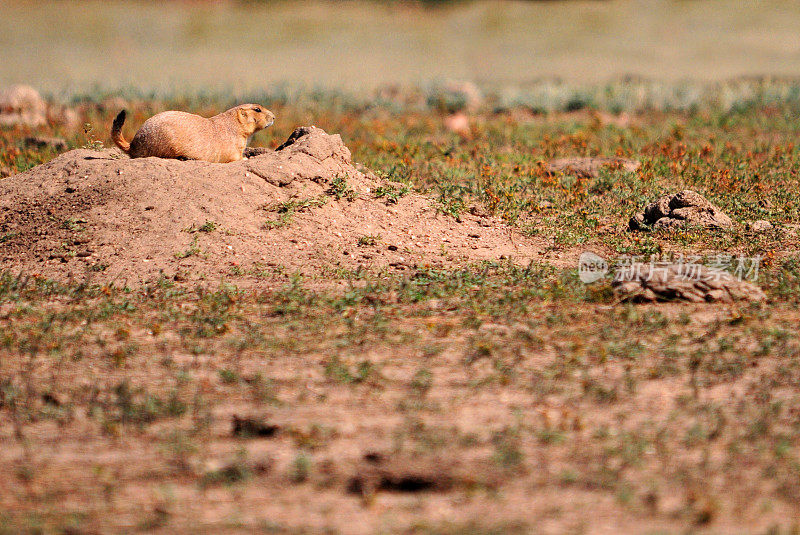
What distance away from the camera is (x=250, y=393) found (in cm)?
466

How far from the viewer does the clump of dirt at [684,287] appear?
20.1ft

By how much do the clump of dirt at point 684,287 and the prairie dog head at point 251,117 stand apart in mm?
4217

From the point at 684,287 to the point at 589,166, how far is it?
174 inches

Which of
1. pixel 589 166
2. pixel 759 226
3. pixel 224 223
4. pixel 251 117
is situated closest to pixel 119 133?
pixel 251 117

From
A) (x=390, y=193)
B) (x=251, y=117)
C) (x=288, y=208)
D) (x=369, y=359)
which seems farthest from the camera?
(x=251, y=117)

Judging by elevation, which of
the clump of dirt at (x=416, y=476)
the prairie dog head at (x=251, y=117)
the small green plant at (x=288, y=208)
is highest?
the prairie dog head at (x=251, y=117)

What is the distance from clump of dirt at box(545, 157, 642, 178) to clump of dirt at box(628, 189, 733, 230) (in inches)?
68.3

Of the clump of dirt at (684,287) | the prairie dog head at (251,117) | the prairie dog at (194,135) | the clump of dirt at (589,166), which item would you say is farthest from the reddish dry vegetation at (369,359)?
the prairie dog head at (251,117)

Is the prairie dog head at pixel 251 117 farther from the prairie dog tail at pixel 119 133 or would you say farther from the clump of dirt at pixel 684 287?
the clump of dirt at pixel 684 287

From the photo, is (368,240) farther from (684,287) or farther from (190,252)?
(684,287)

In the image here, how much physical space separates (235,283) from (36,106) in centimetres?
1119

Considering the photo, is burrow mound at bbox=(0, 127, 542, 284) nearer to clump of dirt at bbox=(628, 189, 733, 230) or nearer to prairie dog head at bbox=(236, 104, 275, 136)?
prairie dog head at bbox=(236, 104, 275, 136)

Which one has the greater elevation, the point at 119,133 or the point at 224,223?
the point at 119,133

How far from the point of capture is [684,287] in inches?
243
